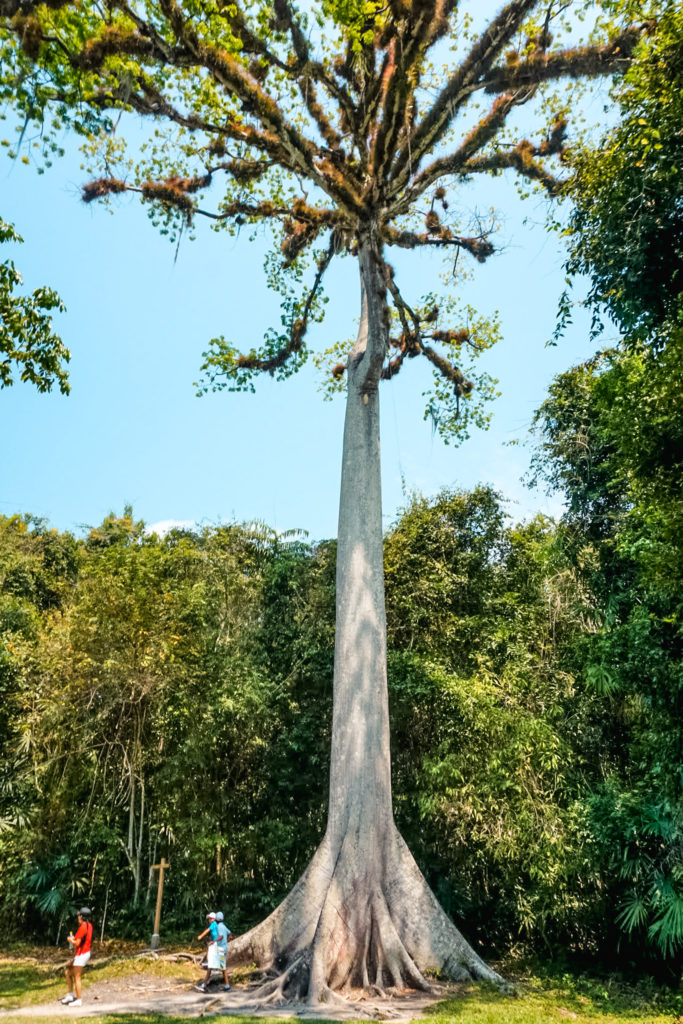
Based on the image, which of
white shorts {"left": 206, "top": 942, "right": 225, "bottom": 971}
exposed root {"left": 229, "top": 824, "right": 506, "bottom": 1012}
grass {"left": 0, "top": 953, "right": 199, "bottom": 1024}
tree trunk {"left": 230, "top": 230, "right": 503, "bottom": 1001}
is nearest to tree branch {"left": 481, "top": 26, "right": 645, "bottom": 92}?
tree trunk {"left": 230, "top": 230, "right": 503, "bottom": 1001}

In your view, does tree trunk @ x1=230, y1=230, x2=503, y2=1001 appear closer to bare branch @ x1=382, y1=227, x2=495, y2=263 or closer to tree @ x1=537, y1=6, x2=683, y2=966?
tree @ x1=537, y1=6, x2=683, y2=966

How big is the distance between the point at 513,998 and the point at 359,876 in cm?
176

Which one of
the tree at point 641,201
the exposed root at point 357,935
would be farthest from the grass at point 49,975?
the tree at point 641,201

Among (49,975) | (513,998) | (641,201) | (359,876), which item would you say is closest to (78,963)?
Result: (49,975)

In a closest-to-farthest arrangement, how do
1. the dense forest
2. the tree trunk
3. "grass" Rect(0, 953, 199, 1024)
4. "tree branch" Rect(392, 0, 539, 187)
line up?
1. the tree trunk
2. "grass" Rect(0, 953, 199, 1024)
3. "tree branch" Rect(392, 0, 539, 187)
4. the dense forest

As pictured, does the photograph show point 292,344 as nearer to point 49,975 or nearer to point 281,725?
point 281,725

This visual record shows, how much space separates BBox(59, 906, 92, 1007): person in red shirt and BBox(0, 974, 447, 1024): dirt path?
0.10 meters

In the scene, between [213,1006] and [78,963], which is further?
[78,963]

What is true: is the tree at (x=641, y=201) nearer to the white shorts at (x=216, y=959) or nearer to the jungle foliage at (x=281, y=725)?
the jungle foliage at (x=281, y=725)

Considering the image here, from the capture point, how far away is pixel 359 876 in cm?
703

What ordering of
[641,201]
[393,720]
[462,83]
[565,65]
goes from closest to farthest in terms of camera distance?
[641,201] → [462,83] → [565,65] → [393,720]

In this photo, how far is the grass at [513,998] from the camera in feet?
18.2

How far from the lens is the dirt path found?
5.70 m

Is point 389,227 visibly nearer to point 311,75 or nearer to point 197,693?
point 311,75
